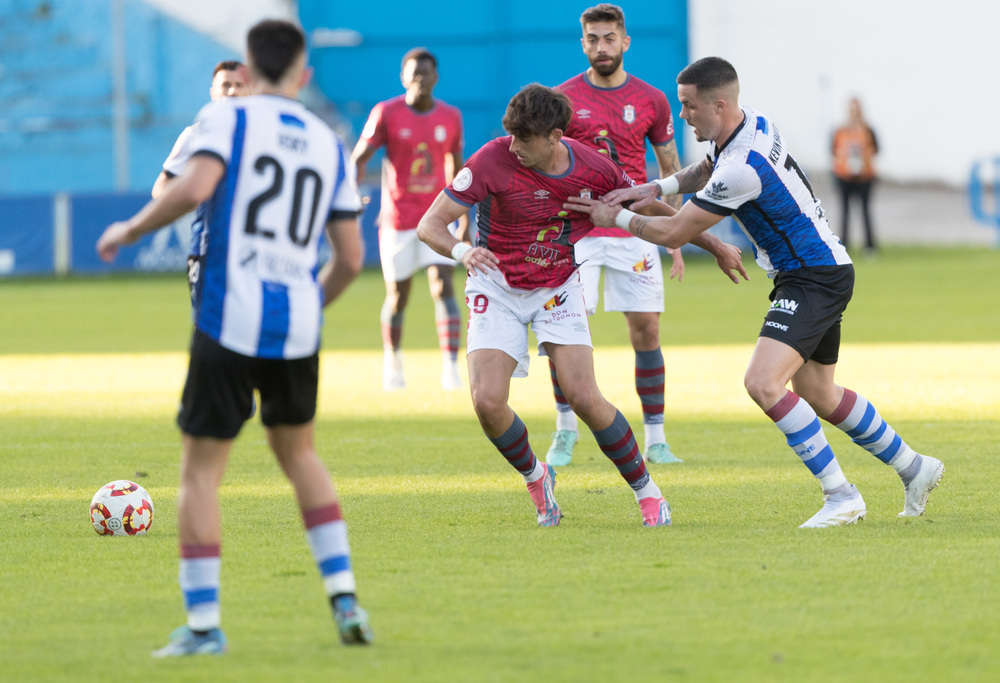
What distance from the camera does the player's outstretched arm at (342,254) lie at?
4395mm

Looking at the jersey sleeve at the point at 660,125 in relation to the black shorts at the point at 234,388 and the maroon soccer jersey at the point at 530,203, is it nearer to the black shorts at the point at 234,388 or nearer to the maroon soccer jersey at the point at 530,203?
the maroon soccer jersey at the point at 530,203

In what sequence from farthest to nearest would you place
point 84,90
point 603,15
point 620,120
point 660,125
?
point 84,90 < point 660,125 < point 620,120 < point 603,15

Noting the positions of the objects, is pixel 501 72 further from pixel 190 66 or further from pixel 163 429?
pixel 163 429

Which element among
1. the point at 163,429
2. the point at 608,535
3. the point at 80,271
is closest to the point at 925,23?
the point at 80,271

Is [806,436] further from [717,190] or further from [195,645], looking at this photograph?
[195,645]

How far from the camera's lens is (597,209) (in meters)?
6.27

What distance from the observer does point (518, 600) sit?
188 inches

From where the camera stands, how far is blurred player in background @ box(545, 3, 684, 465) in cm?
816

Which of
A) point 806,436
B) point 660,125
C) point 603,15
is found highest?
point 603,15

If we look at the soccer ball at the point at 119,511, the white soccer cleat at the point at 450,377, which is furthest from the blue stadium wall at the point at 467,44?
the soccer ball at the point at 119,511

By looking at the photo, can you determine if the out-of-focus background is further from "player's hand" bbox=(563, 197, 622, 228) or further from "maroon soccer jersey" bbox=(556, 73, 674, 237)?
"player's hand" bbox=(563, 197, 622, 228)

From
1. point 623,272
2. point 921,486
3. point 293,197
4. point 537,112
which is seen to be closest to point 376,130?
point 623,272

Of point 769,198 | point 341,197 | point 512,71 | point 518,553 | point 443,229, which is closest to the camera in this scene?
point 341,197

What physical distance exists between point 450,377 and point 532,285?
17.2 feet
